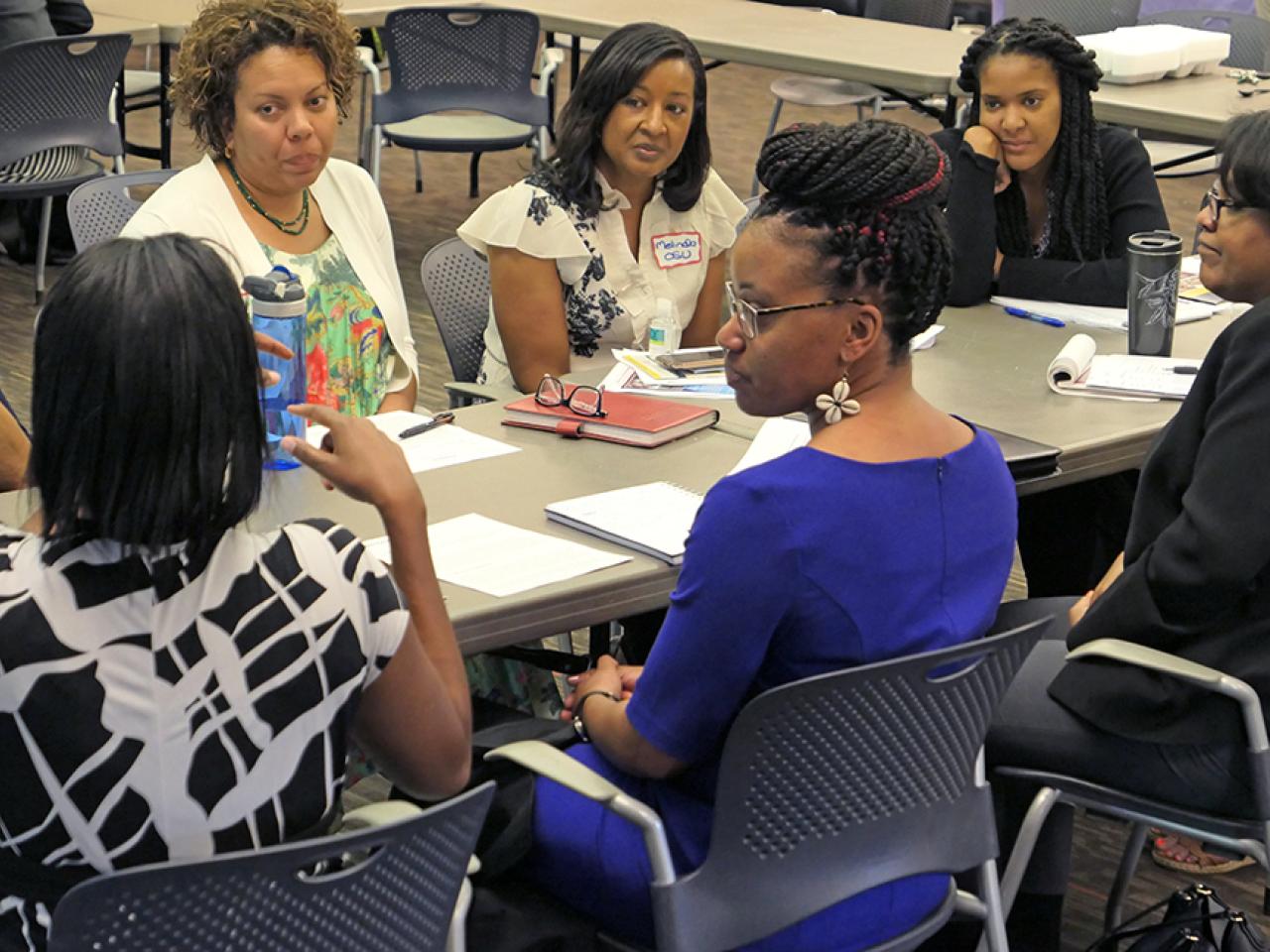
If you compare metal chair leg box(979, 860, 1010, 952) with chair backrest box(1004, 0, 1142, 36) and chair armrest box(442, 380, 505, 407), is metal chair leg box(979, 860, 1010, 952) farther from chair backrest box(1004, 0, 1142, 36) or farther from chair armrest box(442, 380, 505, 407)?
chair backrest box(1004, 0, 1142, 36)

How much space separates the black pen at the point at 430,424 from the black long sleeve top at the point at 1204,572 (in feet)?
3.51

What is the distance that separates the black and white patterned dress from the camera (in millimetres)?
1476

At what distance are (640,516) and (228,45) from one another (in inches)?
47.6

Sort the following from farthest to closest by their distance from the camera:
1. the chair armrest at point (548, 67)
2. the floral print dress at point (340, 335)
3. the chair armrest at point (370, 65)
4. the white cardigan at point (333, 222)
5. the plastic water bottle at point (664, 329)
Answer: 1. the chair armrest at point (548, 67)
2. the chair armrest at point (370, 65)
3. the plastic water bottle at point (664, 329)
4. the floral print dress at point (340, 335)
5. the white cardigan at point (333, 222)

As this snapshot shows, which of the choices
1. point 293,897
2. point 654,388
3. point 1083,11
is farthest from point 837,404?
point 1083,11

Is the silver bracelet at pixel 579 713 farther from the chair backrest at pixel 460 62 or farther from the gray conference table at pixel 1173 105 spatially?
the chair backrest at pixel 460 62

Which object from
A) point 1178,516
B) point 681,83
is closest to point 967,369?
point 681,83

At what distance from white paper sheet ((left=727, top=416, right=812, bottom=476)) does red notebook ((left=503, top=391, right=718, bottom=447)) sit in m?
0.11

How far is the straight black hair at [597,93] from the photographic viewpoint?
335 centimetres

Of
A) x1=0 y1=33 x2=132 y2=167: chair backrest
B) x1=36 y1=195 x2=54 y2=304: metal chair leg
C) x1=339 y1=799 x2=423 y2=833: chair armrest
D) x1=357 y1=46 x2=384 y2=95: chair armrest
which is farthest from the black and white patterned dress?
x1=357 y1=46 x2=384 y2=95: chair armrest

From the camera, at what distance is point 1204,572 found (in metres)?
2.22

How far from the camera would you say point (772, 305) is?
6.68 feet

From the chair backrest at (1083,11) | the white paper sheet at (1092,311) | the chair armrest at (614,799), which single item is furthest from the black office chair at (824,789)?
the chair backrest at (1083,11)

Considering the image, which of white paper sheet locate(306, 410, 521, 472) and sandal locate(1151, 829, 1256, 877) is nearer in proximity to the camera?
white paper sheet locate(306, 410, 521, 472)
